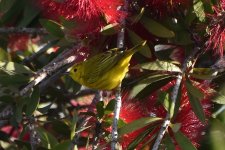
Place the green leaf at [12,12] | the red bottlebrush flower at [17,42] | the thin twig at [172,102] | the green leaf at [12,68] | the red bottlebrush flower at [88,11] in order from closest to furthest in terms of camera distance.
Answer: the thin twig at [172,102], the red bottlebrush flower at [88,11], the green leaf at [12,68], the green leaf at [12,12], the red bottlebrush flower at [17,42]

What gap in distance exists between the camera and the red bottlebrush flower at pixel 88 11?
4.59ft

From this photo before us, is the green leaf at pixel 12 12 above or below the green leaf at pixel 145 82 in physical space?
above

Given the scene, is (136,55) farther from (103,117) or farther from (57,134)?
(57,134)

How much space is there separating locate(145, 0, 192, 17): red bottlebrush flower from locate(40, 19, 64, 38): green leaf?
26 centimetres

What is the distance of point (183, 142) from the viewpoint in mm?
1227

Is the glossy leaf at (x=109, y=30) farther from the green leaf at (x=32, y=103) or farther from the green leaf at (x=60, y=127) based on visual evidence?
the green leaf at (x=60, y=127)

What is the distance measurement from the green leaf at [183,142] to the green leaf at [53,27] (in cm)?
48

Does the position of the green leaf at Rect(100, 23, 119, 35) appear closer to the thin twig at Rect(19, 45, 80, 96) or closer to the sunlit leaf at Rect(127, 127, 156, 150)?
the thin twig at Rect(19, 45, 80, 96)

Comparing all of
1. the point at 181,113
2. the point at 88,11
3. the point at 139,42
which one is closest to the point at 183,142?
the point at 181,113

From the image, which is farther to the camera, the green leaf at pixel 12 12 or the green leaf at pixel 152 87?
the green leaf at pixel 12 12

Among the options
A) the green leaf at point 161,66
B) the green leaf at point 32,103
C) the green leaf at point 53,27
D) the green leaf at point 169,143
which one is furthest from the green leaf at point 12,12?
the green leaf at point 169,143

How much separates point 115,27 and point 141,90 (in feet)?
0.54

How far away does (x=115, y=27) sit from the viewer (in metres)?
1.40

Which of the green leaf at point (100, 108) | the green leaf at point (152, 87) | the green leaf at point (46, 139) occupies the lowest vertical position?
the green leaf at point (46, 139)
